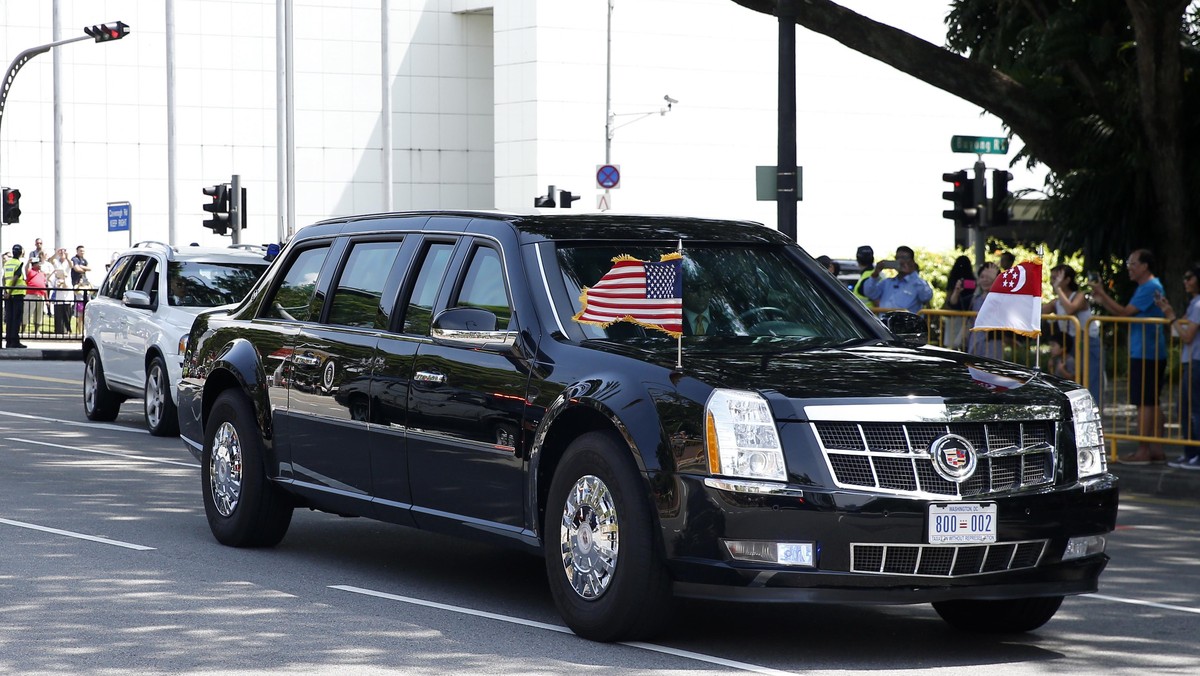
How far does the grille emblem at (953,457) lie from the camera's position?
6.76 metres

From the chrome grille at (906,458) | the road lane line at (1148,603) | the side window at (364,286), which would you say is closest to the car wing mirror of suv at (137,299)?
the side window at (364,286)

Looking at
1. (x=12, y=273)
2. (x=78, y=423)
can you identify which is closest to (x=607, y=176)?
(x=12, y=273)

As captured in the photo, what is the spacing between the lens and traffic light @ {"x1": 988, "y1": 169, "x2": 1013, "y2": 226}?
2284 centimetres

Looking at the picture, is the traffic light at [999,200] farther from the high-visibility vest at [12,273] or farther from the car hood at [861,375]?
the high-visibility vest at [12,273]

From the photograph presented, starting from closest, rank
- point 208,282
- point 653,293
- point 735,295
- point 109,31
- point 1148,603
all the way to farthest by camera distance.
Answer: point 653,293 < point 735,295 < point 1148,603 < point 208,282 < point 109,31

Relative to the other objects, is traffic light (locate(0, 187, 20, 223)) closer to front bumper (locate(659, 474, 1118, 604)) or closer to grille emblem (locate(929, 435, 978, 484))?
front bumper (locate(659, 474, 1118, 604))

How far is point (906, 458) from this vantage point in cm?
673

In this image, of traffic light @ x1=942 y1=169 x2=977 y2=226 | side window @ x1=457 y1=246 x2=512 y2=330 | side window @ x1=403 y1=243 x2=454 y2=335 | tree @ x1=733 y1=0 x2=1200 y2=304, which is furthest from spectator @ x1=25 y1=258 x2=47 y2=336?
side window @ x1=457 y1=246 x2=512 y2=330

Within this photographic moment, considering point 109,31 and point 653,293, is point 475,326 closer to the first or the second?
point 653,293

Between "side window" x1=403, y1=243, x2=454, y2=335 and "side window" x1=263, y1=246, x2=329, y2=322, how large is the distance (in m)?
0.95

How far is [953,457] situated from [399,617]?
2575 mm

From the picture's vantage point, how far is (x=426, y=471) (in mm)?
8172

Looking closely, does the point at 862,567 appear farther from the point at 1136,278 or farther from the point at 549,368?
the point at 1136,278

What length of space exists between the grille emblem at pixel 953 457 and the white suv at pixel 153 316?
1045 cm
